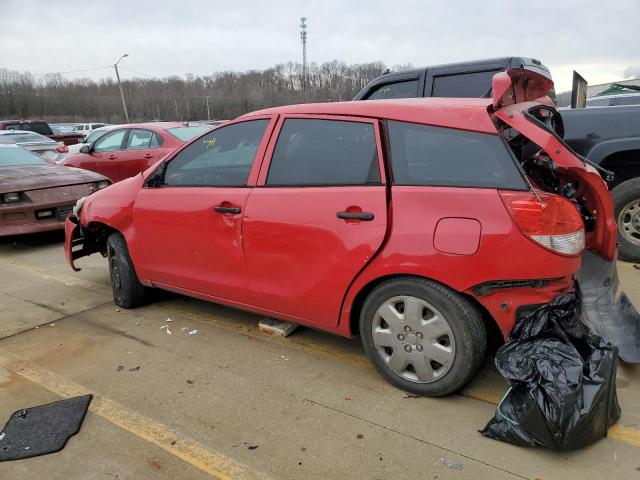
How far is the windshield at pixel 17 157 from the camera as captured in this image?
7695mm

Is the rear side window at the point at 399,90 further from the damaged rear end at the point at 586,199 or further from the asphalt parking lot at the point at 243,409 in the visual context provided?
the asphalt parking lot at the point at 243,409

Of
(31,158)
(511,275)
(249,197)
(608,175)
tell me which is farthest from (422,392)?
(31,158)

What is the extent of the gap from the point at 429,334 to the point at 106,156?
8651mm

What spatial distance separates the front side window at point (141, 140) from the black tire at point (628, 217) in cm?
722

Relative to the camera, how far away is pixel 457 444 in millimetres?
2467

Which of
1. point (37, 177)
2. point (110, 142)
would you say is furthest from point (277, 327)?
point (110, 142)

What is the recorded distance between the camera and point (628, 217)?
512 centimetres

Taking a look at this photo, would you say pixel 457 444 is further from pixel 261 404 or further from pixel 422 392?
pixel 261 404

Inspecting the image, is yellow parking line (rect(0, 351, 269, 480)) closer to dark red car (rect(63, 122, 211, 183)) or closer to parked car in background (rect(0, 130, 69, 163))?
dark red car (rect(63, 122, 211, 183))

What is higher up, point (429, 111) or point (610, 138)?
point (429, 111)

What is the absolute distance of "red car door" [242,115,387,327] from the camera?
2840 millimetres

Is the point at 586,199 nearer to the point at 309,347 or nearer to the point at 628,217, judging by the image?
the point at 309,347

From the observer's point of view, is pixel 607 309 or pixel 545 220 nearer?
pixel 545 220

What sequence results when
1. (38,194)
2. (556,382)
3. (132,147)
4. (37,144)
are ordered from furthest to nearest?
(37,144), (132,147), (38,194), (556,382)
